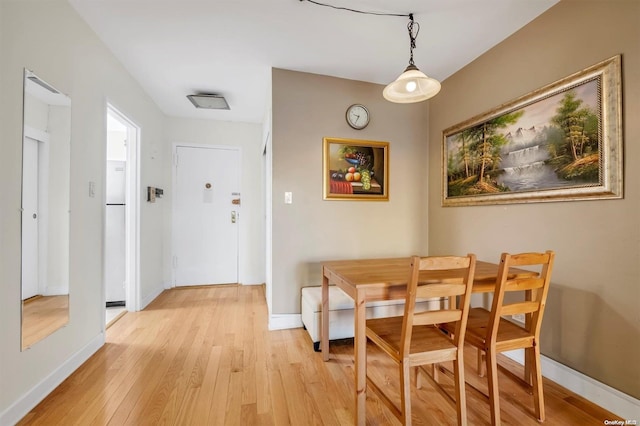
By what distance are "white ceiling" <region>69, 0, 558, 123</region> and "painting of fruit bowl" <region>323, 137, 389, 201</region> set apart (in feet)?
2.25

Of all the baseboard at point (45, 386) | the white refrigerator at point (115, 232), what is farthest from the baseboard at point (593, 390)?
the white refrigerator at point (115, 232)

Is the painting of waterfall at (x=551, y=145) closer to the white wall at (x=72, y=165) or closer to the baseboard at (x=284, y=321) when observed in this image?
the baseboard at (x=284, y=321)

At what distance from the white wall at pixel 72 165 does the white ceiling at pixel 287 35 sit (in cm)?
26

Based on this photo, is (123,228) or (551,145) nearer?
(551,145)

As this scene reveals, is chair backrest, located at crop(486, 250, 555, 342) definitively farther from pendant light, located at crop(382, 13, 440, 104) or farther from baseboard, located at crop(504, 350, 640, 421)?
pendant light, located at crop(382, 13, 440, 104)

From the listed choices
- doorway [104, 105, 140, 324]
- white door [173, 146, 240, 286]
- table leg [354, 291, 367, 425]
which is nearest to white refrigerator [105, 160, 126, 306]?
doorway [104, 105, 140, 324]

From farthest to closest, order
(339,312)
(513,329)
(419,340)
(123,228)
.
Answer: (123,228), (339,312), (513,329), (419,340)

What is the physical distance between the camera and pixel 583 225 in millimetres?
1539

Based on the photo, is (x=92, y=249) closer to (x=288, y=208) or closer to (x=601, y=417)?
(x=288, y=208)

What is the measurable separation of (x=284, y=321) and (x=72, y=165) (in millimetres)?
2024

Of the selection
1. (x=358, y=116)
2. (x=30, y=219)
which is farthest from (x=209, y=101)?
(x=30, y=219)

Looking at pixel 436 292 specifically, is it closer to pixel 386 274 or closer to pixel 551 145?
pixel 386 274

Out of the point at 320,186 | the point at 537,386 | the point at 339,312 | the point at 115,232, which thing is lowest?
the point at 537,386

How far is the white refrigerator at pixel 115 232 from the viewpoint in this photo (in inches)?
112
